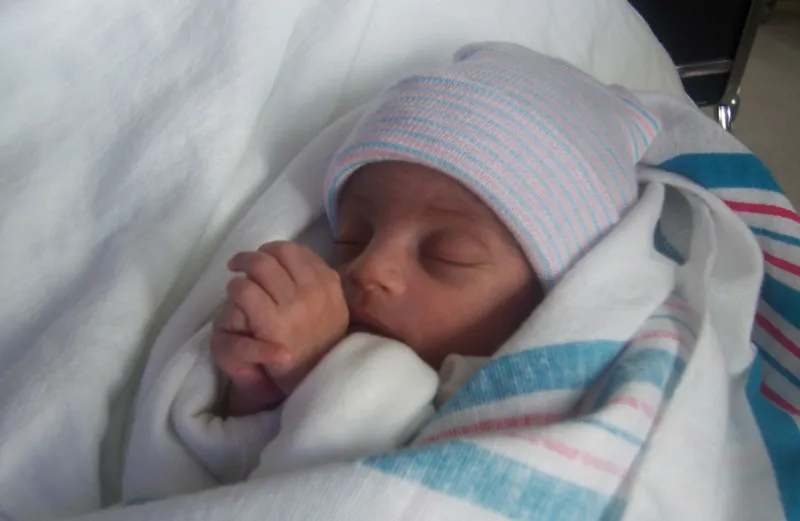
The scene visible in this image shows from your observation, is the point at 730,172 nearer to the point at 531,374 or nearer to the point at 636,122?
the point at 636,122

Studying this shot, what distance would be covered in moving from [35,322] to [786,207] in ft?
2.27

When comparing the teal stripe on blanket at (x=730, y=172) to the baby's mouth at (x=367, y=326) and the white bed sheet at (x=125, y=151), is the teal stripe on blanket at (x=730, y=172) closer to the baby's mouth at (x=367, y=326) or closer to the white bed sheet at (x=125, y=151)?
the white bed sheet at (x=125, y=151)

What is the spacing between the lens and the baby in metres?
0.57

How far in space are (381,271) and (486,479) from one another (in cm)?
21

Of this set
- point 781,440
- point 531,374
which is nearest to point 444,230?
point 531,374

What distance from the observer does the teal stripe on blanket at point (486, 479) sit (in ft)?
1.43

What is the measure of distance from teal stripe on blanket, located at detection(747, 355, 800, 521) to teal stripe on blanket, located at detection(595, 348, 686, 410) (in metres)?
0.12

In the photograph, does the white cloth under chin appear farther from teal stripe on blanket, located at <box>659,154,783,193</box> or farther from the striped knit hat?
teal stripe on blanket, located at <box>659,154,783,193</box>

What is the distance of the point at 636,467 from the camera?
504 mm

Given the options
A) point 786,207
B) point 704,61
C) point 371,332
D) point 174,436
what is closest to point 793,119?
point 704,61

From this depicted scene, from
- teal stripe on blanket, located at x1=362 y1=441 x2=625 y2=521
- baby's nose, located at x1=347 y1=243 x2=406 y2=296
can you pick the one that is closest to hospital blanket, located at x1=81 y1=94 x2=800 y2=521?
teal stripe on blanket, located at x1=362 y1=441 x2=625 y2=521

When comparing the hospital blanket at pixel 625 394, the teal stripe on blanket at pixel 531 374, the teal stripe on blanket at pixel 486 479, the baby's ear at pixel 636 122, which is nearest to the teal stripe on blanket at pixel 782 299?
the hospital blanket at pixel 625 394

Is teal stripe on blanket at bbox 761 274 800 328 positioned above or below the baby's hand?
below

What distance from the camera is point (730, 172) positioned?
776 mm
